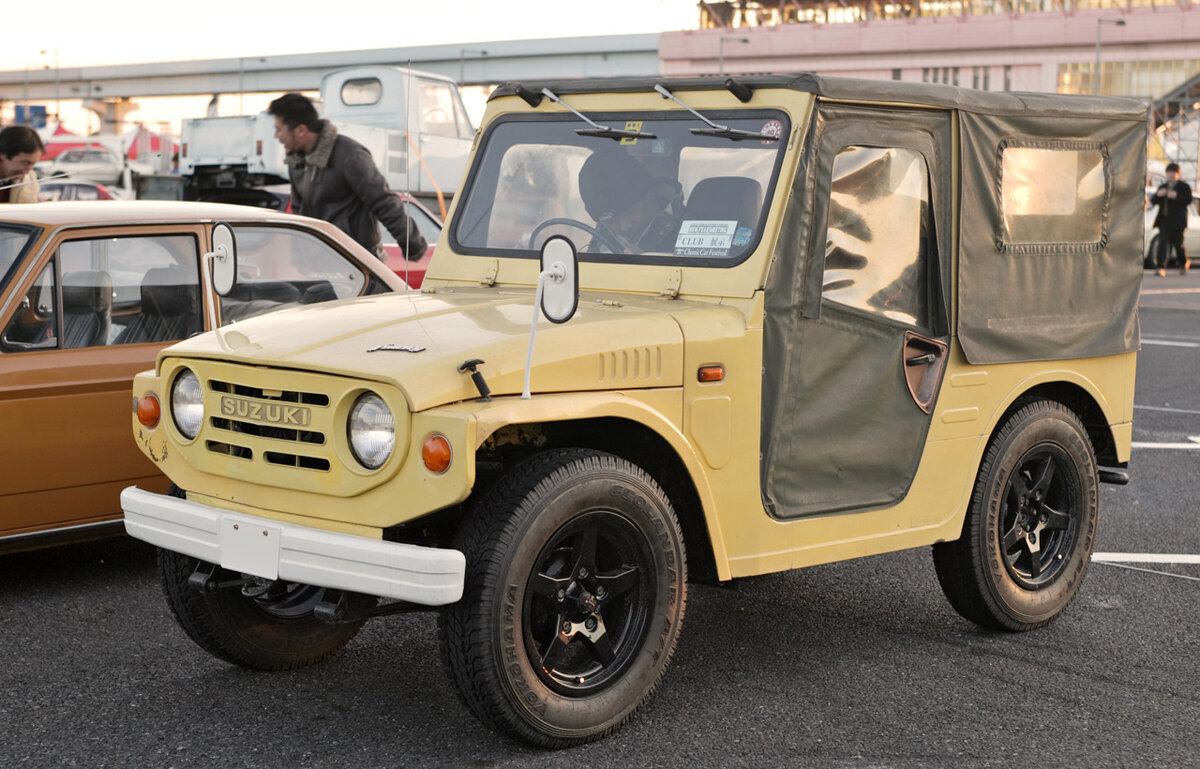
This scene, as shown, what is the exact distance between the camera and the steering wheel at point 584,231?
510 cm

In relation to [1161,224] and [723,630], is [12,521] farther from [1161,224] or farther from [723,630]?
[1161,224]

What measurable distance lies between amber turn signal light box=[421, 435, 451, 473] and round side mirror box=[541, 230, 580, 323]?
0.45m

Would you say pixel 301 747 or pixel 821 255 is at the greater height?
pixel 821 255

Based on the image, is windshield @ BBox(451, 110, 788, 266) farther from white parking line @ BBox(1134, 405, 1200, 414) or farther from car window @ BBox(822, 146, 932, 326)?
white parking line @ BBox(1134, 405, 1200, 414)

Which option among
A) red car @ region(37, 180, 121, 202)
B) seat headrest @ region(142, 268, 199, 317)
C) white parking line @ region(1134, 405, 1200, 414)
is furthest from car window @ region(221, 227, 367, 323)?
red car @ region(37, 180, 121, 202)

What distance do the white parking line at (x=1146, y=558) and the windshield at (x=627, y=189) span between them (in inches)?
119

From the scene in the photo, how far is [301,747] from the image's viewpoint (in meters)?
4.31

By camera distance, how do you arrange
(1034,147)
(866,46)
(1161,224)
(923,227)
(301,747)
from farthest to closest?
(866,46)
(1161,224)
(1034,147)
(923,227)
(301,747)

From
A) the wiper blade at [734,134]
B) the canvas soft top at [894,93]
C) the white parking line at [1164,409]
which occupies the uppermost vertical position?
the canvas soft top at [894,93]

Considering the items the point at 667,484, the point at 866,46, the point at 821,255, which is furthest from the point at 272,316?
the point at 866,46

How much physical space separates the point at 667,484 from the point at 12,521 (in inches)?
109

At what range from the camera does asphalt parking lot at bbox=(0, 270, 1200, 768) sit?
14.1ft

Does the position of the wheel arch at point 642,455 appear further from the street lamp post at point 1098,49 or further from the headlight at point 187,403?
the street lamp post at point 1098,49

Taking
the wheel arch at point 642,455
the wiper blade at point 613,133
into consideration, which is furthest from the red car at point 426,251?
the wheel arch at point 642,455
